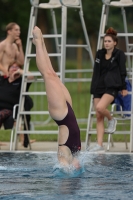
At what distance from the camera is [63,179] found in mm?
8844

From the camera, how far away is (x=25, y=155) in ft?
38.1

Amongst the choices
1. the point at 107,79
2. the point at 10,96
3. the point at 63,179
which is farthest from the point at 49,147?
the point at 63,179

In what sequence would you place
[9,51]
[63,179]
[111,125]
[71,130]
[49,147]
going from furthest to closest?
[9,51] → [49,147] → [111,125] → [71,130] → [63,179]

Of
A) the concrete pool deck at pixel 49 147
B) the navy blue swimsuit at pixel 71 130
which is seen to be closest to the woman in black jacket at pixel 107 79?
the concrete pool deck at pixel 49 147

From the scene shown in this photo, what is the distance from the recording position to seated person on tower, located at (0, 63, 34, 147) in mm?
13078

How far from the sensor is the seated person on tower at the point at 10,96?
1308 centimetres

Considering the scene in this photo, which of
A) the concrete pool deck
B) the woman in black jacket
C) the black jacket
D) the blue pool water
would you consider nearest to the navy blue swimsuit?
the blue pool water

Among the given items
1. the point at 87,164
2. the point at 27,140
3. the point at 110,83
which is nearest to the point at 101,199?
the point at 87,164

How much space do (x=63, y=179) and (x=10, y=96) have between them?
455cm

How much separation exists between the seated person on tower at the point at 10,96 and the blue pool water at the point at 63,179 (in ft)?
5.06

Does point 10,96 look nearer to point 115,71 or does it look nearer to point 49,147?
point 49,147

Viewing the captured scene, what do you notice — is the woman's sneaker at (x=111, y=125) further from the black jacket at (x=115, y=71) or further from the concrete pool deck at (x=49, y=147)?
the black jacket at (x=115, y=71)

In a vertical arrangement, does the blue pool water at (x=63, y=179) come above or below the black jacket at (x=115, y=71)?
below

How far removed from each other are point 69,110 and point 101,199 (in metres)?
2.08
